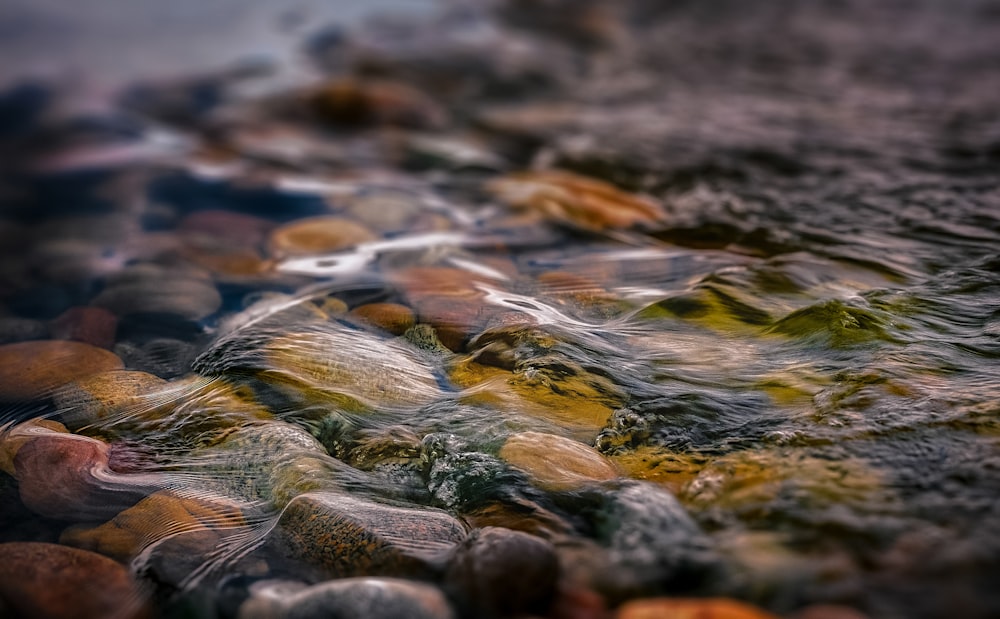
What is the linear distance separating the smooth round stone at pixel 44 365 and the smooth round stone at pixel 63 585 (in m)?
0.69

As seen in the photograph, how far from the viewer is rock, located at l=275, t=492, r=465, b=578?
1.57m

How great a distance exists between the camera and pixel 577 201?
11.8 ft

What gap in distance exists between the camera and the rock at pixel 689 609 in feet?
4.28

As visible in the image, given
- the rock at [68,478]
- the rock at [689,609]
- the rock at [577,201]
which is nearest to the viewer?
the rock at [689,609]

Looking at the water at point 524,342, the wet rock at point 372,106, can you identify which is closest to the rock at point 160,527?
the water at point 524,342

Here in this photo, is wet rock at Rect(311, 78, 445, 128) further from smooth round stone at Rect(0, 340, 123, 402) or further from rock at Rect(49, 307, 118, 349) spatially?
smooth round stone at Rect(0, 340, 123, 402)

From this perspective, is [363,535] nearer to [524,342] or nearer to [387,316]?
[524,342]

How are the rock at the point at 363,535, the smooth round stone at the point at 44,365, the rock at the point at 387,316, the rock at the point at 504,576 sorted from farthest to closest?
the rock at the point at 387,316 → the smooth round stone at the point at 44,365 → the rock at the point at 363,535 → the rock at the point at 504,576

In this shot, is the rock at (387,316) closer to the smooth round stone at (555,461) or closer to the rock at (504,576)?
the smooth round stone at (555,461)

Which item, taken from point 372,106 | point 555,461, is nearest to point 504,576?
point 555,461

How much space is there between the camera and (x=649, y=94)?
5.55 meters

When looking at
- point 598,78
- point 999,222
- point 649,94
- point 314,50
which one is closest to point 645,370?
point 999,222

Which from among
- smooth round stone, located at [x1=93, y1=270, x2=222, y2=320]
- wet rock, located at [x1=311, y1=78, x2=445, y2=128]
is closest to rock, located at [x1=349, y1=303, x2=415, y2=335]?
smooth round stone, located at [x1=93, y1=270, x2=222, y2=320]

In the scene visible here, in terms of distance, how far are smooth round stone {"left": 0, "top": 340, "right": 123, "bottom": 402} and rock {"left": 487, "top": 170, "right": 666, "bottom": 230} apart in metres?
1.92
